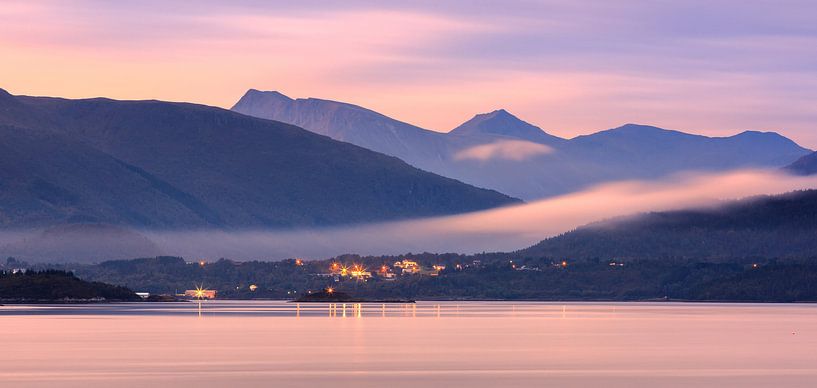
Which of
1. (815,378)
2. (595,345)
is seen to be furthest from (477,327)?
(815,378)

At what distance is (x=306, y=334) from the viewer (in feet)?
513

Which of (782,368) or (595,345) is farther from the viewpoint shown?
(595,345)

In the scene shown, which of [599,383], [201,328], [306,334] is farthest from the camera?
[201,328]

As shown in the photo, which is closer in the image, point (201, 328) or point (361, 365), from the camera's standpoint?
point (361, 365)

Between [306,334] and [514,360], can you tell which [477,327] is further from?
[514,360]

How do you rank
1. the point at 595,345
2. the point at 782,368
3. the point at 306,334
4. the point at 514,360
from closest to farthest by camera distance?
1. the point at 782,368
2. the point at 514,360
3. the point at 595,345
4. the point at 306,334

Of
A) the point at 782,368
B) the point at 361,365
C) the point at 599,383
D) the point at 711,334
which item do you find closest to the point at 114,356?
the point at 361,365

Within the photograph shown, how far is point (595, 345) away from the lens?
136 m

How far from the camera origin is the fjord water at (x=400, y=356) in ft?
310

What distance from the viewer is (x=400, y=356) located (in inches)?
4587

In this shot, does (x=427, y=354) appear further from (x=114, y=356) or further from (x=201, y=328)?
(x=201, y=328)

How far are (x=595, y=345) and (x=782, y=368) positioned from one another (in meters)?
31.8

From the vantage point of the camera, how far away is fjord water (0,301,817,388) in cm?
9444

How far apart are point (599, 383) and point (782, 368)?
1862cm
